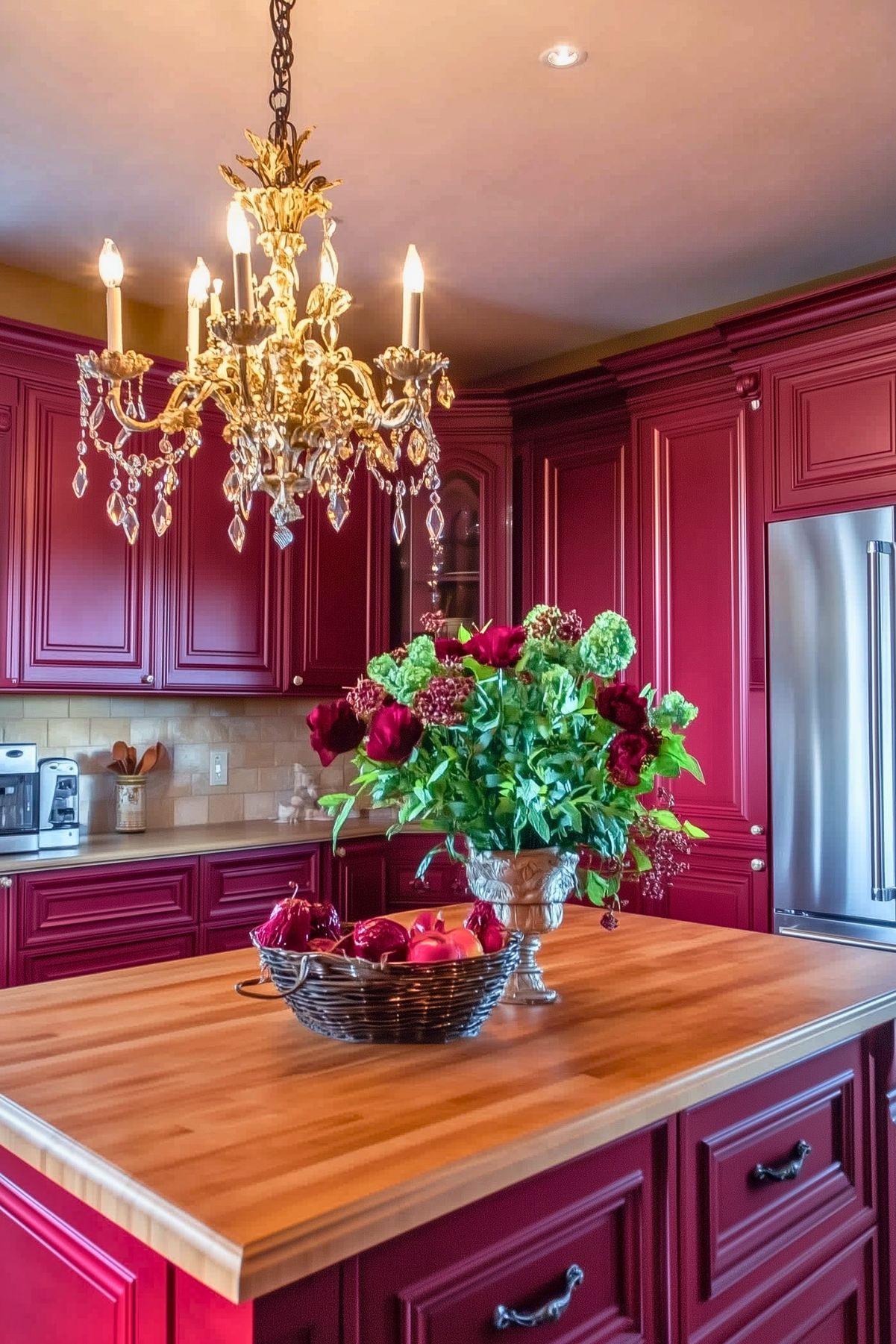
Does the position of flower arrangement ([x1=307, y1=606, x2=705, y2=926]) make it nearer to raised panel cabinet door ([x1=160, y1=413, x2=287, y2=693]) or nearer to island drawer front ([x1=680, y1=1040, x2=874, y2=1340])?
island drawer front ([x1=680, y1=1040, x2=874, y2=1340])

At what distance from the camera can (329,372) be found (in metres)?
1.98

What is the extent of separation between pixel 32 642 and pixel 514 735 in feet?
7.19

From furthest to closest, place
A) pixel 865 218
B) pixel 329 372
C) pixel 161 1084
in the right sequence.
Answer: pixel 865 218
pixel 329 372
pixel 161 1084

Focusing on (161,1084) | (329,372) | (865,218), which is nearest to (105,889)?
(329,372)

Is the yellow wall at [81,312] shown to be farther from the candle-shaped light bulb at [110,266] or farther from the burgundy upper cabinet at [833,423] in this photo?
the burgundy upper cabinet at [833,423]

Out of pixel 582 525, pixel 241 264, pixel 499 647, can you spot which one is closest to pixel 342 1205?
pixel 499 647

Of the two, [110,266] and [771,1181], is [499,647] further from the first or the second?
[110,266]

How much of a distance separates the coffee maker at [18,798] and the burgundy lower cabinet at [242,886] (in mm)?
527

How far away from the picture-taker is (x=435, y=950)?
1377mm

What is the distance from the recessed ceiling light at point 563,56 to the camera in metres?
2.43

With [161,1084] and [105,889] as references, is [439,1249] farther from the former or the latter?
[105,889]

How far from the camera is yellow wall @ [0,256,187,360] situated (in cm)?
366

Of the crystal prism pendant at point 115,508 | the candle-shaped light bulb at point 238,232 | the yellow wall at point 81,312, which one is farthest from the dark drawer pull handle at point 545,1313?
the yellow wall at point 81,312

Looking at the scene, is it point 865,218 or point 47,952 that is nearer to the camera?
point 47,952
